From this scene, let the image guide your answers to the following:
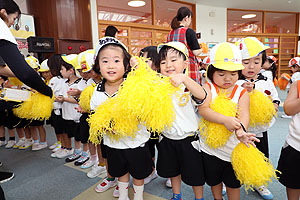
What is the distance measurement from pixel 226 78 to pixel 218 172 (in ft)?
1.98

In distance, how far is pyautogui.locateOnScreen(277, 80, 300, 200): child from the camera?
1.20 meters

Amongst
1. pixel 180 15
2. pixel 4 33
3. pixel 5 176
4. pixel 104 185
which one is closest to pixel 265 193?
pixel 104 185

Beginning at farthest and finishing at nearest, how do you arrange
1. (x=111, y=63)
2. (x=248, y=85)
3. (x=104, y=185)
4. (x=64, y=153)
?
(x=64, y=153) → (x=104, y=185) → (x=111, y=63) → (x=248, y=85)

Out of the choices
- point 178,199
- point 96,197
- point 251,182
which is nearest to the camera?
point 251,182

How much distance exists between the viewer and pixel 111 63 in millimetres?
1397

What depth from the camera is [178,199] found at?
57.3 inches

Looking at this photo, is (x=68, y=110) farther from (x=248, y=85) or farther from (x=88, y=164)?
(x=248, y=85)

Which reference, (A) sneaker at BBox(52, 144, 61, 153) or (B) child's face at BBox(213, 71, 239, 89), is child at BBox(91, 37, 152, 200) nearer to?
(B) child's face at BBox(213, 71, 239, 89)

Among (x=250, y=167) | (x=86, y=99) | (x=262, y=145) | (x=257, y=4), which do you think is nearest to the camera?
(x=250, y=167)

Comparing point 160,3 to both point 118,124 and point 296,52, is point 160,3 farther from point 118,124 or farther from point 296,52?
point 296,52

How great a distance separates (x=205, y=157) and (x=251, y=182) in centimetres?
30

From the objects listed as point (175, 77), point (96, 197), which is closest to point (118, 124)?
point (175, 77)

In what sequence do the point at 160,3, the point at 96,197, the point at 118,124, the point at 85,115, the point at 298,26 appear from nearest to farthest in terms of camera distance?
the point at 118,124 → the point at 96,197 → the point at 85,115 → the point at 160,3 → the point at 298,26

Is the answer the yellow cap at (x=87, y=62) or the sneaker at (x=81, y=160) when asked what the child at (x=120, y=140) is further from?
the sneaker at (x=81, y=160)
